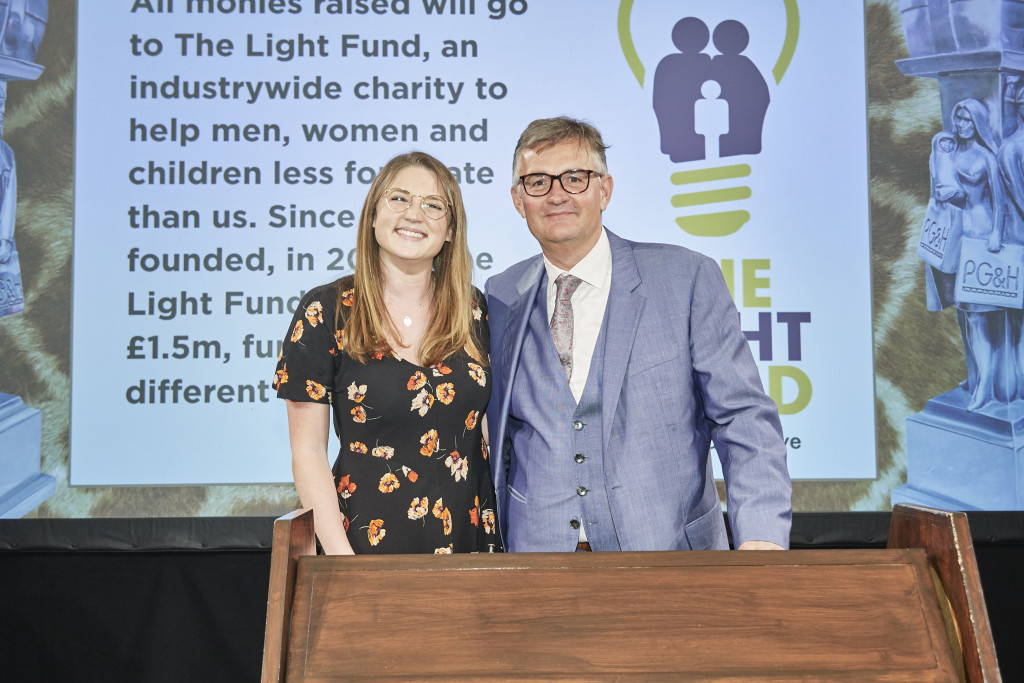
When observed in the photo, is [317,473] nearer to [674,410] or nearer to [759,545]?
[674,410]

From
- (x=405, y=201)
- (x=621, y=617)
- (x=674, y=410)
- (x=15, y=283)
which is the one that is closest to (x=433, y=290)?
(x=405, y=201)

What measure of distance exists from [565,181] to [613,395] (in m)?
0.51

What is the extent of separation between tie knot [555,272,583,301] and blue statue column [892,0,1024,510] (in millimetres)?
1627

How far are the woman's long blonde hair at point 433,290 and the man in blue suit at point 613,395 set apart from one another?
0.14 metres

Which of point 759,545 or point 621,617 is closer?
point 621,617

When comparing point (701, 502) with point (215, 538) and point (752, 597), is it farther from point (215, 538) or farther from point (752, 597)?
point (215, 538)

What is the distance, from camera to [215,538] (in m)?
2.96

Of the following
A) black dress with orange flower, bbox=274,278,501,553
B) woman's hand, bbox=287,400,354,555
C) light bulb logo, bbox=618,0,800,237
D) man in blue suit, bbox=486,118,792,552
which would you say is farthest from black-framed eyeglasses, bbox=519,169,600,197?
light bulb logo, bbox=618,0,800,237

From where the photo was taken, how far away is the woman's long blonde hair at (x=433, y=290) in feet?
6.23

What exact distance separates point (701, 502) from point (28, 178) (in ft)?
8.16

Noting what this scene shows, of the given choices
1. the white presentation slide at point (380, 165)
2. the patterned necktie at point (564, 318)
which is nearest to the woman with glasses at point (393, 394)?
the patterned necktie at point (564, 318)

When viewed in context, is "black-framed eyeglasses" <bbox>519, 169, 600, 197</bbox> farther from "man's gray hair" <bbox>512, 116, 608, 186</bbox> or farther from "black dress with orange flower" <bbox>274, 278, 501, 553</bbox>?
"black dress with orange flower" <bbox>274, 278, 501, 553</bbox>

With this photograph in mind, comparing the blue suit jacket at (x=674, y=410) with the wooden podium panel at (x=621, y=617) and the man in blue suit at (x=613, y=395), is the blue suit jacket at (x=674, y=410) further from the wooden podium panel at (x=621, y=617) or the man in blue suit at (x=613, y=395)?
the wooden podium panel at (x=621, y=617)

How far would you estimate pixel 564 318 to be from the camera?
195 cm
